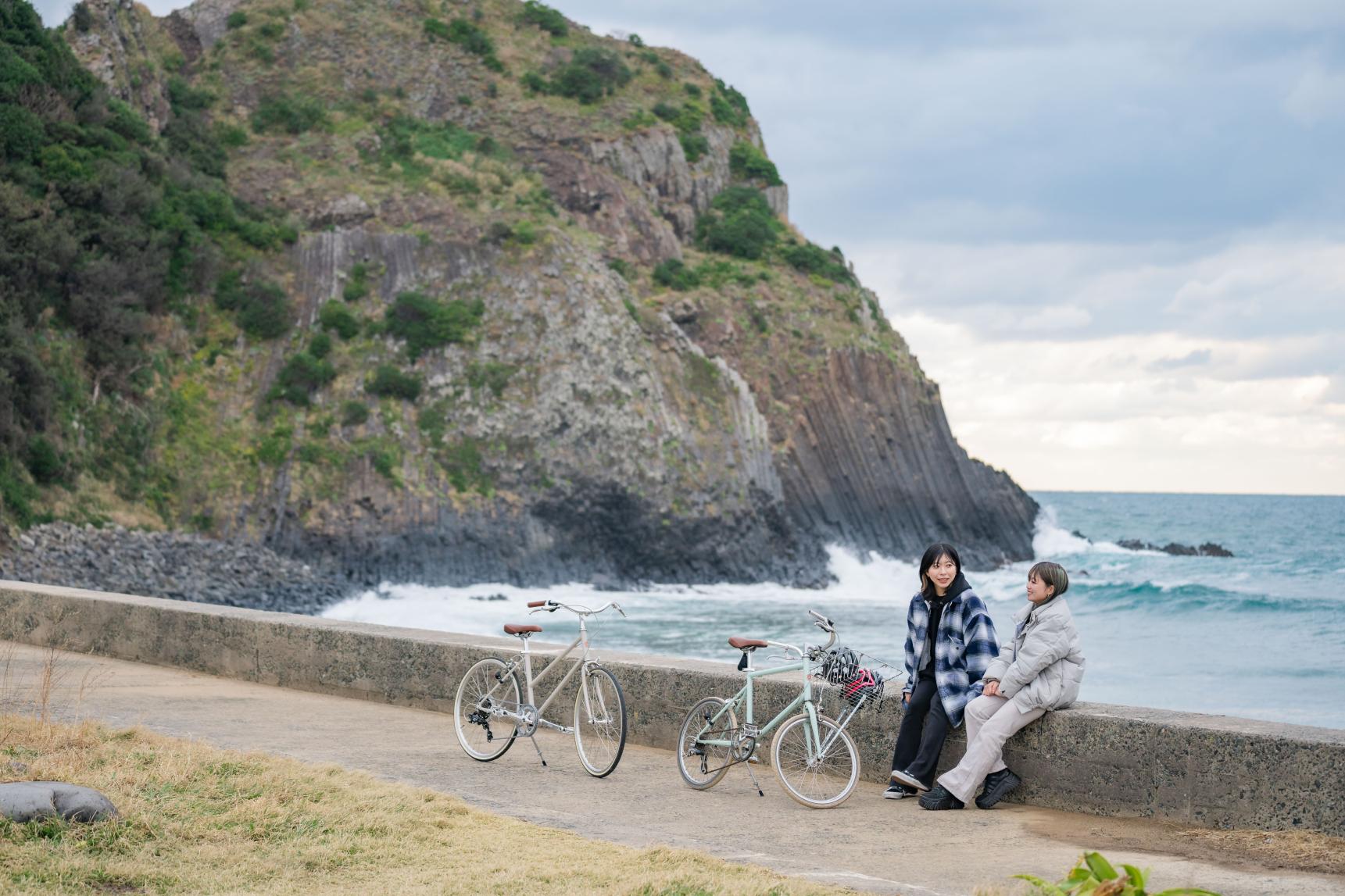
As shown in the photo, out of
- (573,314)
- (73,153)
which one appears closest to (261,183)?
(73,153)

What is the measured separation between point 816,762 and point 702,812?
0.66 metres

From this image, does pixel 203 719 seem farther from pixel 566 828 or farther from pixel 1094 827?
pixel 1094 827

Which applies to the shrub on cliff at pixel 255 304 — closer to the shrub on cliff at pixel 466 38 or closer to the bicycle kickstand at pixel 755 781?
the shrub on cliff at pixel 466 38

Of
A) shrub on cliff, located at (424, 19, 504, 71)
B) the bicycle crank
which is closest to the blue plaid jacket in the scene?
the bicycle crank

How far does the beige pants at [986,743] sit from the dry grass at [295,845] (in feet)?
5.76

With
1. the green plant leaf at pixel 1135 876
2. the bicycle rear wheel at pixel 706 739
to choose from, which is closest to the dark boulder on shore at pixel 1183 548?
the bicycle rear wheel at pixel 706 739

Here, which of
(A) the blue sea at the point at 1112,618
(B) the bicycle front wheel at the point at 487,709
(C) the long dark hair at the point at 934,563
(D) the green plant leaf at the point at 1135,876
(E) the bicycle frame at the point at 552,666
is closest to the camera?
(D) the green plant leaf at the point at 1135,876

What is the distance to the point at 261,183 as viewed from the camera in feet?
168

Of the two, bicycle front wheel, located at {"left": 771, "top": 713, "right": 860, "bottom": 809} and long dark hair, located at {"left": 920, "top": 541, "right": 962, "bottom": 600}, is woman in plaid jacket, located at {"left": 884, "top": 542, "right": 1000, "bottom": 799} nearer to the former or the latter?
long dark hair, located at {"left": 920, "top": 541, "right": 962, "bottom": 600}

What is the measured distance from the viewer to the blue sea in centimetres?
2359

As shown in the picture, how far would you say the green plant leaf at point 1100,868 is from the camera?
167 inches

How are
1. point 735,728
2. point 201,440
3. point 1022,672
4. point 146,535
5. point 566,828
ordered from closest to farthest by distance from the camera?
point 566,828 < point 1022,672 < point 735,728 < point 146,535 < point 201,440

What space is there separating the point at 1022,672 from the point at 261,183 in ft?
164

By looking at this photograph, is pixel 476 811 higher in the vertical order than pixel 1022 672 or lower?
lower
